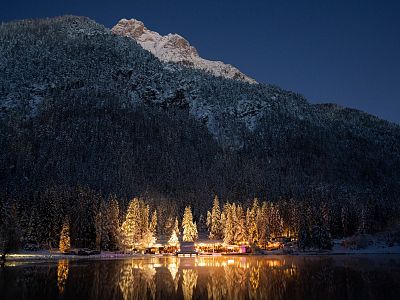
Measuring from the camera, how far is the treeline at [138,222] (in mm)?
122125

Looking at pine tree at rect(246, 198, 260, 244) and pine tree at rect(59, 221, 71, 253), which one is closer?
pine tree at rect(59, 221, 71, 253)

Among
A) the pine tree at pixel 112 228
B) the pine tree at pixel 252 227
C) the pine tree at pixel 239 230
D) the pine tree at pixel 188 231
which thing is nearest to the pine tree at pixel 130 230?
the pine tree at pixel 112 228

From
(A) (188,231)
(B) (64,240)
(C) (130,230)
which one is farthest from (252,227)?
(B) (64,240)

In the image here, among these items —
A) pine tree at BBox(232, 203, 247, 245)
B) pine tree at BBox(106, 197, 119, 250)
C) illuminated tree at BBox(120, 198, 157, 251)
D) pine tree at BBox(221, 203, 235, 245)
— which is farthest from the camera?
pine tree at BBox(221, 203, 235, 245)

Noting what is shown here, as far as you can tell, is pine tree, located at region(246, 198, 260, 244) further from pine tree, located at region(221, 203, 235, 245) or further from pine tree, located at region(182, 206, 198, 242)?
pine tree, located at region(182, 206, 198, 242)

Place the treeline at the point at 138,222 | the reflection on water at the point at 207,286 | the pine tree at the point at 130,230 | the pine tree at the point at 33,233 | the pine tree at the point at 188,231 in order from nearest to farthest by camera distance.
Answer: the reflection on water at the point at 207,286 < the pine tree at the point at 33,233 < the treeline at the point at 138,222 < the pine tree at the point at 130,230 < the pine tree at the point at 188,231

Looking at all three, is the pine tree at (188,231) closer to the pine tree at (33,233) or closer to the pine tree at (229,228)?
the pine tree at (229,228)

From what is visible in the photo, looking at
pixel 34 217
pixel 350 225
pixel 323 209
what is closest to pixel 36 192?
pixel 34 217

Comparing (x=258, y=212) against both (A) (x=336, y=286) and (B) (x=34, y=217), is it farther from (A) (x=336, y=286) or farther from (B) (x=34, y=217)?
(A) (x=336, y=286)

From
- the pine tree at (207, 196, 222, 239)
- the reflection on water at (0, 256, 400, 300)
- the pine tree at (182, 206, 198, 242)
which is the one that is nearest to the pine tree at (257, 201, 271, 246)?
the pine tree at (207, 196, 222, 239)

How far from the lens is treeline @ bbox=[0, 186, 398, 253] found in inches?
4808

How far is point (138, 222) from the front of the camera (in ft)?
462

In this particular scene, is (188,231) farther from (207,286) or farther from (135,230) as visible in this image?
(207,286)

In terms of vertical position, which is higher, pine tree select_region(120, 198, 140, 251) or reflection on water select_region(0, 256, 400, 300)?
pine tree select_region(120, 198, 140, 251)
